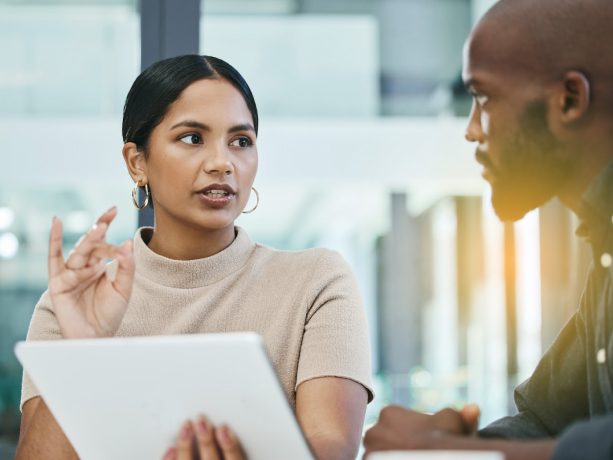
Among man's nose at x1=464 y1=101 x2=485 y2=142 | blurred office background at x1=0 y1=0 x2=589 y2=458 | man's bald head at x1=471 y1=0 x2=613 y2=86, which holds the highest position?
man's bald head at x1=471 y1=0 x2=613 y2=86

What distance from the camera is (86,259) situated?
1.47m

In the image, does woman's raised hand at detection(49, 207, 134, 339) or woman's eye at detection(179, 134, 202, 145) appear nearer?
woman's raised hand at detection(49, 207, 134, 339)

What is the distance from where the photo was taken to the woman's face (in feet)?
5.36

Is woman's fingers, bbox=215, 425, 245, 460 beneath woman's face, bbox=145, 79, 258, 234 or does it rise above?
beneath

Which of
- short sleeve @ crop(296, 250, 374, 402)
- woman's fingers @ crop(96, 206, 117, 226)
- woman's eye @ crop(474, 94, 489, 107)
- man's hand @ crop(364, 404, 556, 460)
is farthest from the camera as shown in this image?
short sleeve @ crop(296, 250, 374, 402)

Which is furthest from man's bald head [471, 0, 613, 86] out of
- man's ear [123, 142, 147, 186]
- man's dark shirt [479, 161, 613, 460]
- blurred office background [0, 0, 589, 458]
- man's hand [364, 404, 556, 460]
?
blurred office background [0, 0, 589, 458]

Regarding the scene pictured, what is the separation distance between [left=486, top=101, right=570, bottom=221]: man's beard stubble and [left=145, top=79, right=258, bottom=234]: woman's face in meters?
0.48

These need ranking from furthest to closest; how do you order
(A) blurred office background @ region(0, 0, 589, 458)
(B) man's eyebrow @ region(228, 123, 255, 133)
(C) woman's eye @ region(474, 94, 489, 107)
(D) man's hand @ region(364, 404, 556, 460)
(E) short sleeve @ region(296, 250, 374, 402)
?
1. (A) blurred office background @ region(0, 0, 589, 458)
2. (B) man's eyebrow @ region(228, 123, 255, 133)
3. (E) short sleeve @ region(296, 250, 374, 402)
4. (C) woman's eye @ region(474, 94, 489, 107)
5. (D) man's hand @ region(364, 404, 556, 460)

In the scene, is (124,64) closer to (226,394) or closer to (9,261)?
(9,261)

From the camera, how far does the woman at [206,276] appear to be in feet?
4.91

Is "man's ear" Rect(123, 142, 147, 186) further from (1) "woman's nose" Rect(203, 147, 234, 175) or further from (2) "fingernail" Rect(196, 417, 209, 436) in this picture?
(2) "fingernail" Rect(196, 417, 209, 436)

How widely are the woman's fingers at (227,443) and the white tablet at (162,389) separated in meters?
0.01

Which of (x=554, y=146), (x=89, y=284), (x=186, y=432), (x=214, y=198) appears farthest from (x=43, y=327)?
(x=554, y=146)

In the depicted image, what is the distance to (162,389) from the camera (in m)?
1.10
